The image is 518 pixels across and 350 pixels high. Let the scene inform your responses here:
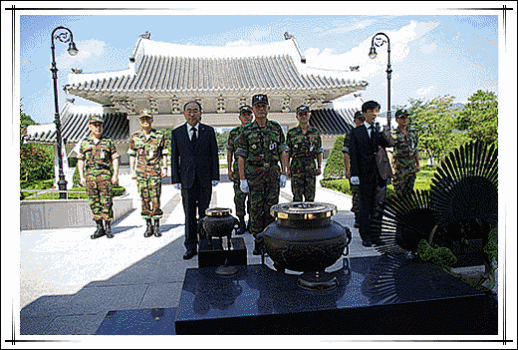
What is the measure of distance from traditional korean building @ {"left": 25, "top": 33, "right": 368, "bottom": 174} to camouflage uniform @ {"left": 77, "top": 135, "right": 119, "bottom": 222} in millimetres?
10593

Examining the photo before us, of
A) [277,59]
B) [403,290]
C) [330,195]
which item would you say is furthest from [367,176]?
[277,59]

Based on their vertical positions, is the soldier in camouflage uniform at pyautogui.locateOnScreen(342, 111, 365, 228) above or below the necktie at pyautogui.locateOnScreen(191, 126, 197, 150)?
below

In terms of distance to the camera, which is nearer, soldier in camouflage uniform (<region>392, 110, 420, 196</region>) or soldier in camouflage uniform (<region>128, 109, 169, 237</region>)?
soldier in camouflage uniform (<region>128, 109, 169, 237</region>)

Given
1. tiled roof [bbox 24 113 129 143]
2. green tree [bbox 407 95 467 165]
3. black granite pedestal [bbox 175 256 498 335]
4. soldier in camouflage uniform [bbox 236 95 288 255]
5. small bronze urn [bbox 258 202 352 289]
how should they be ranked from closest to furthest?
black granite pedestal [bbox 175 256 498 335]
small bronze urn [bbox 258 202 352 289]
soldier in camouflage uniform [bbox 236 95 288 255]
tiled roof [bbox 24 113 129 143]
green tree [bbox 407 95 467 165]

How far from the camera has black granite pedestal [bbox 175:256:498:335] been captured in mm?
2021

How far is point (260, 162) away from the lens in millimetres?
3979

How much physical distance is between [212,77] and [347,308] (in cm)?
1651

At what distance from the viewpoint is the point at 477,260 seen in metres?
2.66

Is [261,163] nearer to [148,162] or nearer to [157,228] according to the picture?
[148,162]

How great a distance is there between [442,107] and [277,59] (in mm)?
12671

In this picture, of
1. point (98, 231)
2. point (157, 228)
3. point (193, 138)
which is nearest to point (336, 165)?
point (157, 228)

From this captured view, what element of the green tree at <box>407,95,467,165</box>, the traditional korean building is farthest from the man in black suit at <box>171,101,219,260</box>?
the green tree at <box>407,95,467,165</box>

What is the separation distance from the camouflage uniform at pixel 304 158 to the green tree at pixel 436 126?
17726 millimetres

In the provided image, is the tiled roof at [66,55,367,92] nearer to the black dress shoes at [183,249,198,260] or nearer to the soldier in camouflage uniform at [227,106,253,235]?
the soldier in camouflage uniform at [227,106,253,235]
